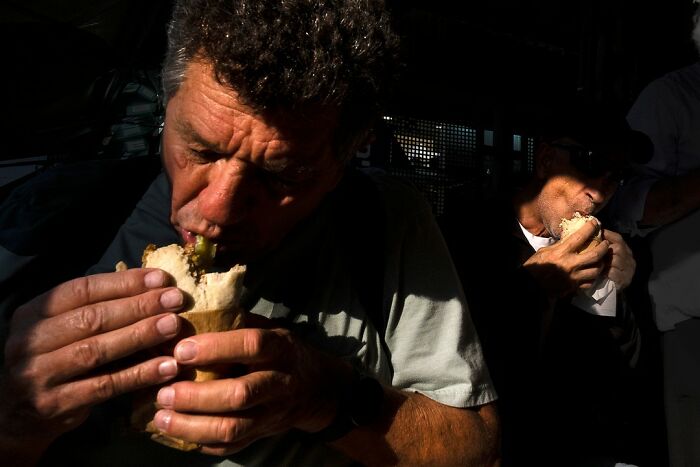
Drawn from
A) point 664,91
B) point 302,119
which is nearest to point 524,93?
point 664,91

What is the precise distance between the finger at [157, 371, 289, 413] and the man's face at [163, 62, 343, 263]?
0.38m

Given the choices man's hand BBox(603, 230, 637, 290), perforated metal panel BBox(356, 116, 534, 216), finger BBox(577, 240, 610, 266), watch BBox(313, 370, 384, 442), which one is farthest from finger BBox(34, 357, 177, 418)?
perforated metal panel BBox(356, 116, 534, 216)

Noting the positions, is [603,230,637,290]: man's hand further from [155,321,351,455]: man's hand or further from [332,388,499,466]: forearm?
[155,321,351,455]: man's hand

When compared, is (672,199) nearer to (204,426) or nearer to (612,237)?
(612,237)

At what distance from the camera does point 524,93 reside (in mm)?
4531

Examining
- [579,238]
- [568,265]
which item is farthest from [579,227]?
[568,265]

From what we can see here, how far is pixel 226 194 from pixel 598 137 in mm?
2463

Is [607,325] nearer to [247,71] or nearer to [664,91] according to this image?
[664,91]

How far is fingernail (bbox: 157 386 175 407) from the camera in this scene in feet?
3.65

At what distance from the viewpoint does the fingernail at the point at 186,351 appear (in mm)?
1098

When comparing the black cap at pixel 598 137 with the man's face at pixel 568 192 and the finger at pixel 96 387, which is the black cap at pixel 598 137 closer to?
the man's face at pixel 568 192

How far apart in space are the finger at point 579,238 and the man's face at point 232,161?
5.61ft

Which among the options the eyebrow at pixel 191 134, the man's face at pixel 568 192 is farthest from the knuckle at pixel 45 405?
the man's face at pixel 568 192

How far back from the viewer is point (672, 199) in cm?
283
